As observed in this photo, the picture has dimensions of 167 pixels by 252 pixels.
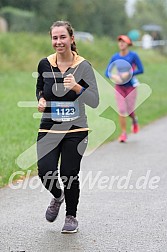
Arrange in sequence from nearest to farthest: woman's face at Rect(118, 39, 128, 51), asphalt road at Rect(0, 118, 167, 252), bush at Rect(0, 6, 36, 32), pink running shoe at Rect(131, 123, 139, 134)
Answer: asphalt road at Rect(0, 118, 167, 252), woman's face at Rect(118, 39, 128, 51), pink running shoe at Rect(131, 123, 139, 134), bush at Rect(0, 6, 36, 32)

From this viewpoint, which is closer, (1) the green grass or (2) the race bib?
(2) the race bib

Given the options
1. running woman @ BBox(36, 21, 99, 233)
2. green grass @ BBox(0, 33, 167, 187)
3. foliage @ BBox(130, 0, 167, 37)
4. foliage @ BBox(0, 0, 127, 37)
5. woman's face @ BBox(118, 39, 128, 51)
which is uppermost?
running woman @ BBox(36, 21, 99, 233)

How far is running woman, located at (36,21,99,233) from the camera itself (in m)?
6.27

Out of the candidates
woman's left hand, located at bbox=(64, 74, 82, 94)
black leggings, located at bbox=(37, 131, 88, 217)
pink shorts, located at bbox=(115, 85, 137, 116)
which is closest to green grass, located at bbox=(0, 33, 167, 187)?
pink shorts, located at bbox=(115, 85, 137, 116)

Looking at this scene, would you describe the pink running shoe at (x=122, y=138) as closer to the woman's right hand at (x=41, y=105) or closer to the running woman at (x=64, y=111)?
the running woman at (x=64, y=111)

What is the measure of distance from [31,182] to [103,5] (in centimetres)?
5804

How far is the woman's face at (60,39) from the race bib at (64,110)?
46 cm

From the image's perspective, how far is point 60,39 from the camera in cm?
622

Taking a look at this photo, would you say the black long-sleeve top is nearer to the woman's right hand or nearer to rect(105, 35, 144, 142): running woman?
the woman's right hand

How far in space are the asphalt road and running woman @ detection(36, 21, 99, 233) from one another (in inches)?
13.8

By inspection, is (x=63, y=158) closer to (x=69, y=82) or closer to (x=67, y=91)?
(x=67, y=91)

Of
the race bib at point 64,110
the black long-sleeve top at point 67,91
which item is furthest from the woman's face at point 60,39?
the race bib at point 64,110

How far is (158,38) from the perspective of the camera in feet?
257

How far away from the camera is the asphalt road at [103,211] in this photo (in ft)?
19.7
